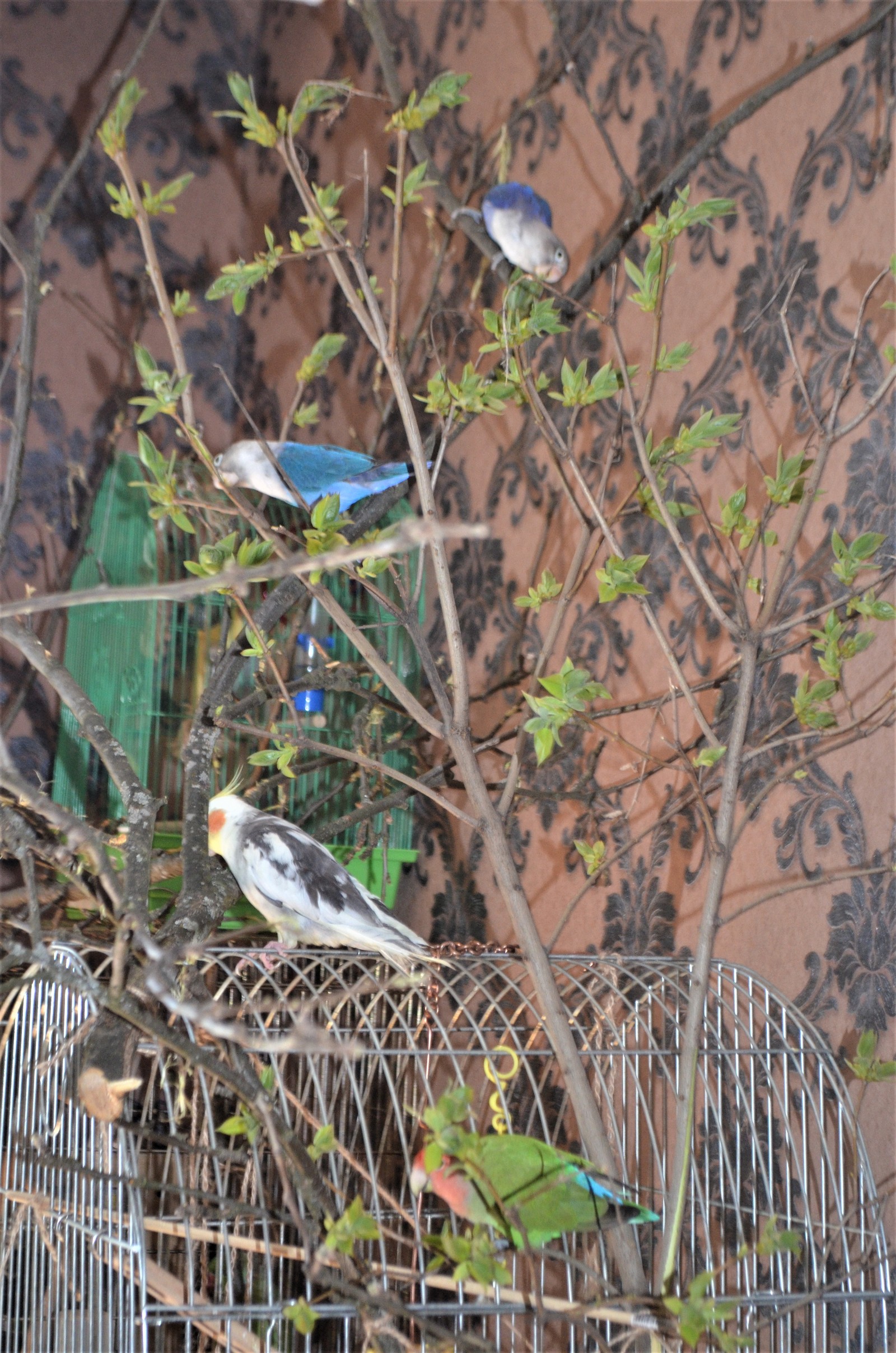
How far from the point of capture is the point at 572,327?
173 cm

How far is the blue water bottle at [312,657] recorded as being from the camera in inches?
69.6

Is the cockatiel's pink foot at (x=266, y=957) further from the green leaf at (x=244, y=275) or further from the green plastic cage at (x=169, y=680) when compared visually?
the green leaf at (x=244, y=275)

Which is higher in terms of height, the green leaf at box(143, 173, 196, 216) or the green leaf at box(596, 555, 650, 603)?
the green leaf at box(143, 173, 196, 216)

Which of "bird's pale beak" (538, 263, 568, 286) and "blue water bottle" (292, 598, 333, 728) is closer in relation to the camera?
"bird's pale beak" (538, 263, 568, 286)

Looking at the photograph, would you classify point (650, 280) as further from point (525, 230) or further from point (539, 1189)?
point (539, 1189)

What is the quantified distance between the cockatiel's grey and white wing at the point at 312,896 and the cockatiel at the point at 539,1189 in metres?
0.39

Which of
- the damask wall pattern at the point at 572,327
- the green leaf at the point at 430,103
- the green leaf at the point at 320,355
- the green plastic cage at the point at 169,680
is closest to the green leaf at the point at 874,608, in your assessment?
the damask wall pattern at the point at 572,327

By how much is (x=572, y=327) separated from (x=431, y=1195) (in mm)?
1207

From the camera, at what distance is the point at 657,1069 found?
1432 mm

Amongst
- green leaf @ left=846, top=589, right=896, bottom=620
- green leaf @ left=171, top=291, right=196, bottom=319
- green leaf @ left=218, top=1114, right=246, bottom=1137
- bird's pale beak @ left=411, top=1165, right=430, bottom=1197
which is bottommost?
bird's pale beak @ left=411, top=1165, right=430, bottom=1197

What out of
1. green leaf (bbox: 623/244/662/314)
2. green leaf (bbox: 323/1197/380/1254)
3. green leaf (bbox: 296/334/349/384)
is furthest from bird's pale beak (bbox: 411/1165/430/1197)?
green leaf (bbox: 296/334/349/384)

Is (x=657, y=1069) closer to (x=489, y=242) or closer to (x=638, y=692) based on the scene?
(x=638, y=692)

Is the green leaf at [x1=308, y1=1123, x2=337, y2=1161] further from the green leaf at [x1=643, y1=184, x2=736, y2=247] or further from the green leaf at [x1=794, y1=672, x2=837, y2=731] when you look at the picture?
the green leaf at [x1=643, y1=184, x2=736, y2=247]

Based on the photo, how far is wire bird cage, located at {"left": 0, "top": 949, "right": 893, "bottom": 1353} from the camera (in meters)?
0.85
